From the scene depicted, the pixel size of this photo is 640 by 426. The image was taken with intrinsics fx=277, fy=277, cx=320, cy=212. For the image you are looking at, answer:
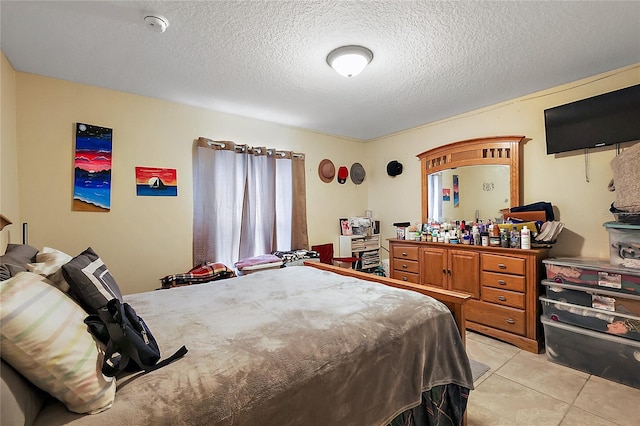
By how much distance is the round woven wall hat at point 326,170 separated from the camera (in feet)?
14.2

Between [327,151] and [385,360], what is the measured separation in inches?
140

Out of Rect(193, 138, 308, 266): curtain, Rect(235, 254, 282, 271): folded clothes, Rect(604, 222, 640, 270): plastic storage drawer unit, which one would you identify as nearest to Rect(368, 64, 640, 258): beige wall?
Rect(604, 222, 640, 270): plastic storage drawer unit

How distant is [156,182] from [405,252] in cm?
306

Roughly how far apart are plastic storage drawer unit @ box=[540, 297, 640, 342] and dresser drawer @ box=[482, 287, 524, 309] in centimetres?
17

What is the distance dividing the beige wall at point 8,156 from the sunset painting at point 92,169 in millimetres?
384

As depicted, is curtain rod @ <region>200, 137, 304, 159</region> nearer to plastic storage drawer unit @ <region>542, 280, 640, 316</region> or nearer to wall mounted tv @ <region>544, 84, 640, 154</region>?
wall mounted tv @ <region>544, 84, 640, 154</region>

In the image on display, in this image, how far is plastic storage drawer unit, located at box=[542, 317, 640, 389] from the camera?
198cm

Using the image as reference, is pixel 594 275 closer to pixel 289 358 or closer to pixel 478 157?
pixel 478 157

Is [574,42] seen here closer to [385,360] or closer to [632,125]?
[632,125]

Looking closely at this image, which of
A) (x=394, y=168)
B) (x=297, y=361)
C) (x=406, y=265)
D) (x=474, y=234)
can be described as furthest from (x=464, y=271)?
(x=297, y=361)

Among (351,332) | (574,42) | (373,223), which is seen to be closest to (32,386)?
(351,332)

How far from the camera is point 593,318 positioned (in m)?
2.15

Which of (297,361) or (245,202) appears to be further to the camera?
(245,202)

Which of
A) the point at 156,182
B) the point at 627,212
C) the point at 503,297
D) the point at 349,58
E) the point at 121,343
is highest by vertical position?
the point at 349,58
